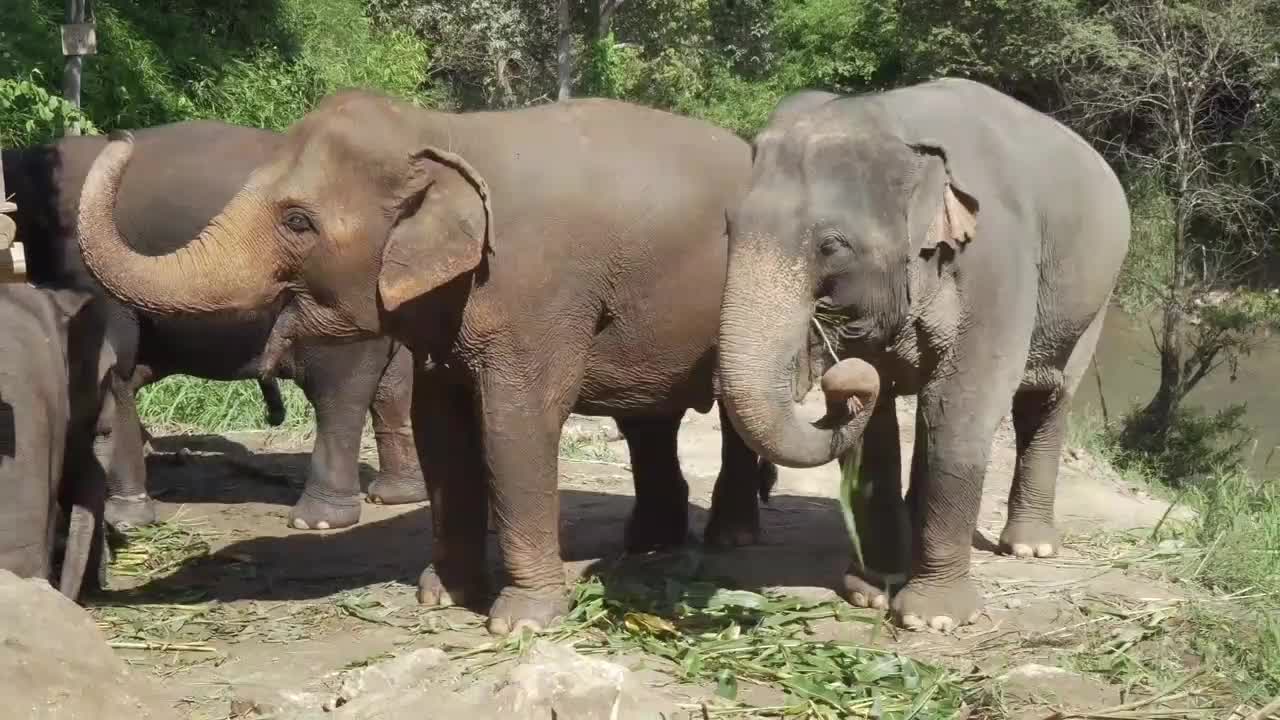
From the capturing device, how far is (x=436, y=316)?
5246mm

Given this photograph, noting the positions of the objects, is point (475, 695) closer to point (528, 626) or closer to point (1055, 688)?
point (528, 626)

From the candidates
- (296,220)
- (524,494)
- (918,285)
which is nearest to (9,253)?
(296,220)

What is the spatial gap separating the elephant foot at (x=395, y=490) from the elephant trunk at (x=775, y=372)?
3473 millimetres

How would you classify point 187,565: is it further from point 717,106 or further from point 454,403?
point 717,106

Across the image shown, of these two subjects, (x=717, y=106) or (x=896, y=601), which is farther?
(x=717, y=106)

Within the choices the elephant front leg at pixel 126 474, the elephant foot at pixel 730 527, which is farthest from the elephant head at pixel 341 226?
the elephant front leg at pixel 126 474

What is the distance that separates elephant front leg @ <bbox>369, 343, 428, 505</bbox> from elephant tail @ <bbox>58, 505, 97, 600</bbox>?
92.6 inches

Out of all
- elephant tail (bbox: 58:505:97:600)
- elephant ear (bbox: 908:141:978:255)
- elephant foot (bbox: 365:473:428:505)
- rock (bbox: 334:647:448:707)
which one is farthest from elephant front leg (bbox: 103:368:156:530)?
elephant ear (bbox: 908:141:978:255)

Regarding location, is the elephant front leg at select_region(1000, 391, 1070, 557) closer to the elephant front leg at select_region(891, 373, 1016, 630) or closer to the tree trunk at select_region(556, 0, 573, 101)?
the elephant front leg at select_region(891, 373, 1016, 630)

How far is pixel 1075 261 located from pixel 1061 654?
1584 millimetres

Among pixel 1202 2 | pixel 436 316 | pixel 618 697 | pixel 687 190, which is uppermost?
pixel 1202 2

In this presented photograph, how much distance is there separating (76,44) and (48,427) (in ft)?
14.2

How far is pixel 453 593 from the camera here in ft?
19.0

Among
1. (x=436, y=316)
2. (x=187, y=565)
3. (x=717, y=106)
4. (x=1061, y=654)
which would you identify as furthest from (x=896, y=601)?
(x=717, y=106)
